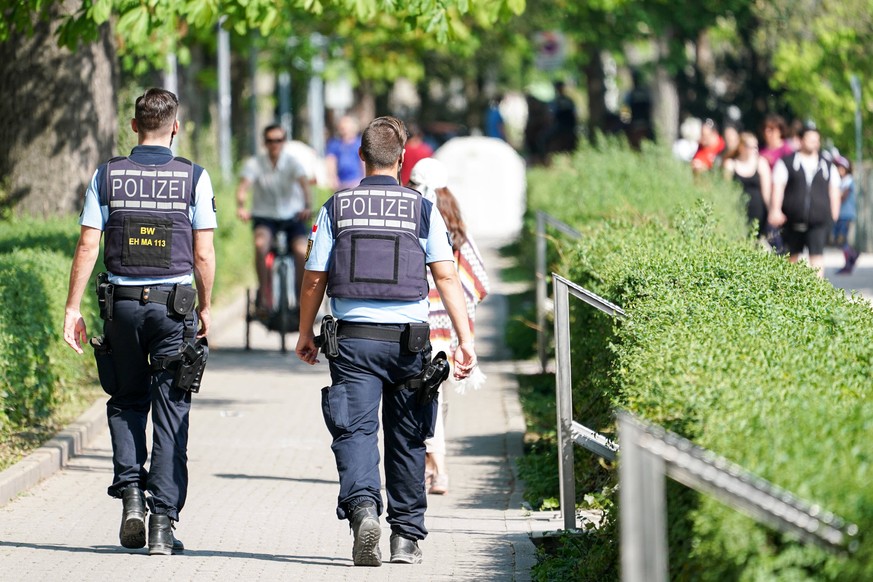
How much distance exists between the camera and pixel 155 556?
22.1 feet

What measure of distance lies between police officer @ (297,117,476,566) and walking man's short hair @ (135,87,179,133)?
0.85 m

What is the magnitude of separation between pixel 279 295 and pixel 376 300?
26.0 ft

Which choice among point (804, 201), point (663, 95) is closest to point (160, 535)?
point (804, 201)

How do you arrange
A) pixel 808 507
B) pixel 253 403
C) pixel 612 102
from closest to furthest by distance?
pixel 808 507
pixel 253 403
pixel 612 102

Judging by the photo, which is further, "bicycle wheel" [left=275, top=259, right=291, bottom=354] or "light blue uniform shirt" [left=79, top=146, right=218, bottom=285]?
"bicycle wheel" [left=275, top=259, right=291, bottom=354]

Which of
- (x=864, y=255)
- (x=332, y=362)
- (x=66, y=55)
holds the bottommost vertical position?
(x=864, y=255)

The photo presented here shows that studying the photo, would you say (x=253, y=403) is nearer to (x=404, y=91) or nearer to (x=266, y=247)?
(x=266, y=247)

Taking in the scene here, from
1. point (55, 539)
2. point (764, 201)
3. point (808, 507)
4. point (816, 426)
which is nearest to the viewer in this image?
point (808, 507)

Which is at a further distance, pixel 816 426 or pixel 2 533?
pixel 2 533

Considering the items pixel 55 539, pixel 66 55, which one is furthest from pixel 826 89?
pixel 55 539

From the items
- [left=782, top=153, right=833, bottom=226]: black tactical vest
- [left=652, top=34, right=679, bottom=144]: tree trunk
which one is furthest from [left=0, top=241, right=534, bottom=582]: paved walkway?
[left=652, top=34, right=679, bottom=144]: tree trunk

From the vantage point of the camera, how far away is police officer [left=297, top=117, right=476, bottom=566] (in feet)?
21.0

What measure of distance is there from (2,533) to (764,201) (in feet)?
33.8

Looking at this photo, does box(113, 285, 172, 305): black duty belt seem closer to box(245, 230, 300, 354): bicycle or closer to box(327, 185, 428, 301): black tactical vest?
box(327, 185, 428, 301): black tactical vest
